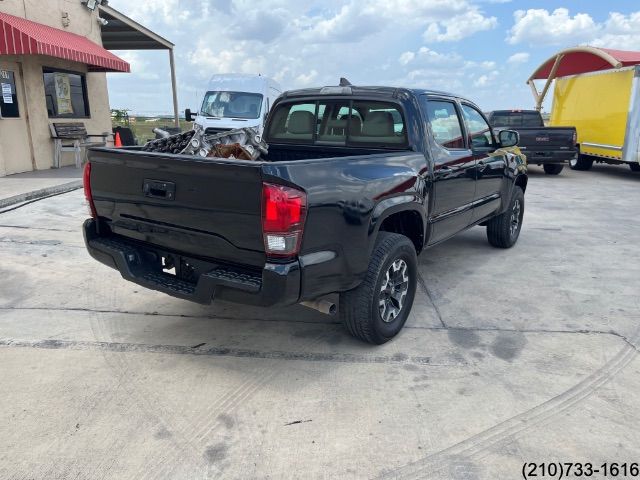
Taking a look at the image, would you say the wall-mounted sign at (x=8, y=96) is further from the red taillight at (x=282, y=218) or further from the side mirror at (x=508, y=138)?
the red taillight at (x=282, y=218)

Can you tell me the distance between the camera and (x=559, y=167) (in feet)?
49.8

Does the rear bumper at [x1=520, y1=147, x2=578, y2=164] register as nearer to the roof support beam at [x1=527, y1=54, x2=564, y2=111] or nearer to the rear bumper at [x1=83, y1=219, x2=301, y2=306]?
the roof support beam at [x1=527, y1=54, x2=564, y2=111]

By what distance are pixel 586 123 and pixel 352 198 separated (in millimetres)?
14531

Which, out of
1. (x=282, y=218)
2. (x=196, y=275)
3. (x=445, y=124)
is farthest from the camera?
(x=445, y=124)


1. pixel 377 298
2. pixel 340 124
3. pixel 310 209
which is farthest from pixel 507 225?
pixel 310 209

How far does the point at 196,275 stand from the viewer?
3312 millimetres

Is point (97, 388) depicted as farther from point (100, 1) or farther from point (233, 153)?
point (100, 1)

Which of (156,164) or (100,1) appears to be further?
(100,1)

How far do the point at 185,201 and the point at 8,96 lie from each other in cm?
1028

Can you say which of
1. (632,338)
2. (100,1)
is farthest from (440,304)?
(100,1)

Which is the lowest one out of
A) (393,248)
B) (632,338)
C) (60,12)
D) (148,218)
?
(632,338)

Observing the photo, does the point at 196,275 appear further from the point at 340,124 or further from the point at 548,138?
the point at 548,138

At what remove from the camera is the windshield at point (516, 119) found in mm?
15742

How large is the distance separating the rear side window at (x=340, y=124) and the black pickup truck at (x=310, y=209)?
0.01 meters
